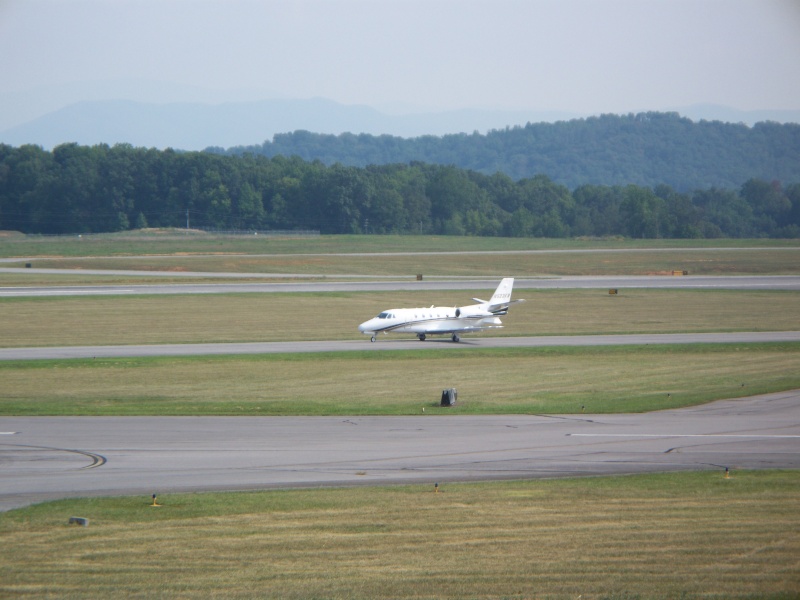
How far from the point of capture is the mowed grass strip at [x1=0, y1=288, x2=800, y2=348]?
53.9m

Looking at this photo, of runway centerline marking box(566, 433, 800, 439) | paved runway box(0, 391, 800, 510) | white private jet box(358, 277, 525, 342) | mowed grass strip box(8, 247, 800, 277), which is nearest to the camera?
paved runway box(0, 391, 800, 510)

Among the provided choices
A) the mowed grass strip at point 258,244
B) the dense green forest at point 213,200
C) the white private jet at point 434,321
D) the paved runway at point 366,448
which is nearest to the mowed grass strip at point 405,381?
the paved runway at point 366,448

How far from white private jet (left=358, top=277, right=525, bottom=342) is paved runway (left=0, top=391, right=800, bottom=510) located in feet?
71.7

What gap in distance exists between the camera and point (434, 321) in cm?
5134

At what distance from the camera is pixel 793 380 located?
35.6 m

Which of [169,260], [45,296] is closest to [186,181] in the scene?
[169,260]

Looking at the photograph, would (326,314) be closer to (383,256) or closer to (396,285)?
(396,285)

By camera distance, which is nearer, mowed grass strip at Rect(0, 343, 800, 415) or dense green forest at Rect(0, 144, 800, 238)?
mowed grass strip at Rect(0, 343, 800, 415)

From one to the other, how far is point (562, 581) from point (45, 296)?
6561 centimetres

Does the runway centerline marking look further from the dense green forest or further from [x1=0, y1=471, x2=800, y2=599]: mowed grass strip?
the dense green forest

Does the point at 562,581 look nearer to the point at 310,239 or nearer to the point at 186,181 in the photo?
the point at 310,239

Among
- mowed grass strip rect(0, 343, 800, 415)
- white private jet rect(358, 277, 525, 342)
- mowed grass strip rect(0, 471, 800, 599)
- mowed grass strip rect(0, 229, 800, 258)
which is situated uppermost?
mowed grass strip rect(0, 229, 800, 258)

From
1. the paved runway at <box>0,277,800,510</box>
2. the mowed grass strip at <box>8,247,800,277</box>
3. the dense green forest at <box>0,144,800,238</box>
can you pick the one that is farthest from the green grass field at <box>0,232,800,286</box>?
the paved runway at <box>0,277,800,510</box>

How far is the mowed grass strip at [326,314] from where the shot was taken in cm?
5394
